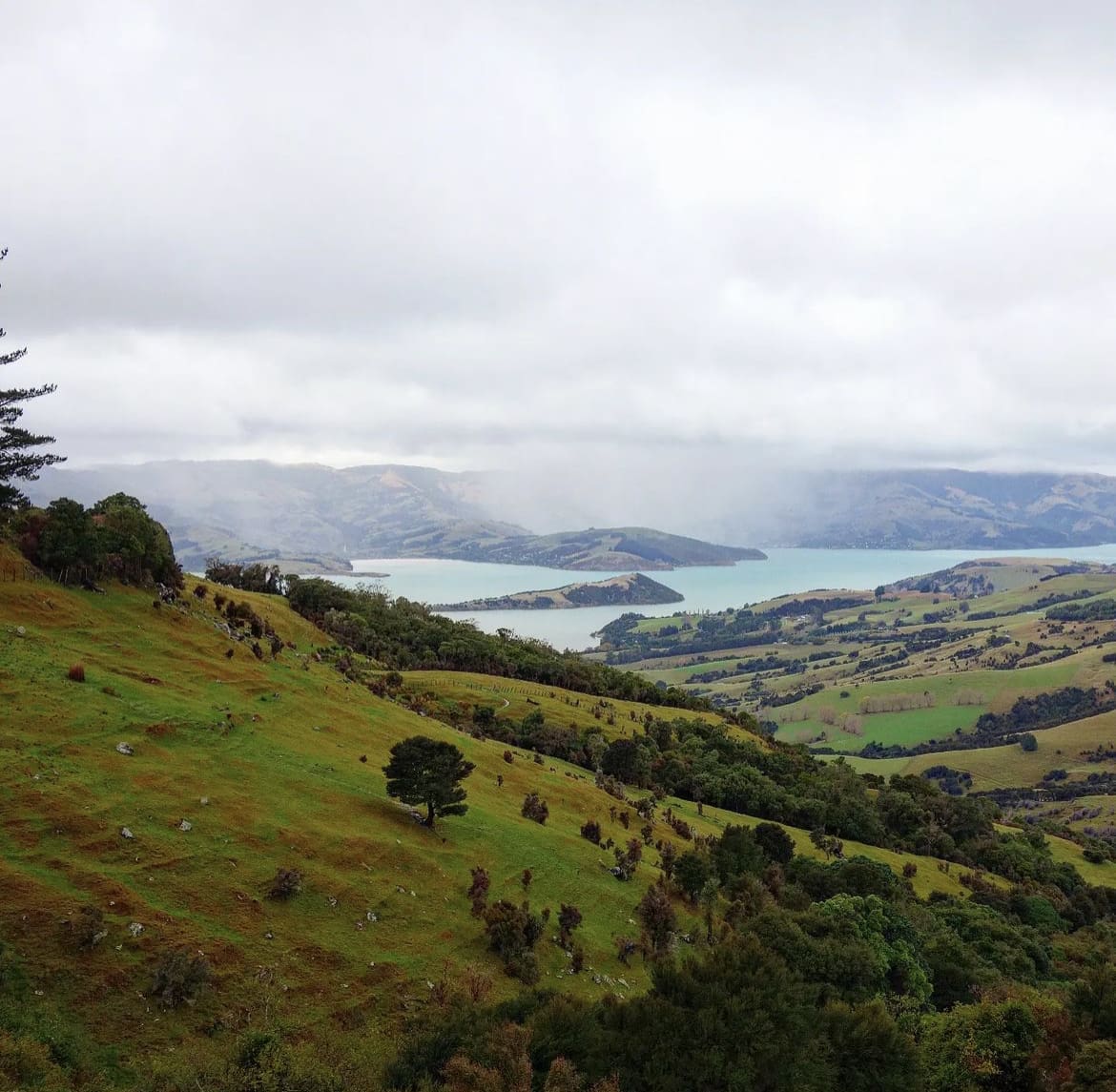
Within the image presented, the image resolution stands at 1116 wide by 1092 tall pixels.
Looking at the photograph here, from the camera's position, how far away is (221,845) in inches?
995

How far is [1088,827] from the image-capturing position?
14200 centimetres

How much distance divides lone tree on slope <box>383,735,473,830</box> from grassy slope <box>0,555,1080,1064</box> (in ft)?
3.72

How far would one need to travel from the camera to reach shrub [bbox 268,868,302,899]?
24.4 m

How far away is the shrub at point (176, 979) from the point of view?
19.3 meters

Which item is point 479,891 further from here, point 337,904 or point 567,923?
point 337,904

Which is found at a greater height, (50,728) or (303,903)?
(50,728)

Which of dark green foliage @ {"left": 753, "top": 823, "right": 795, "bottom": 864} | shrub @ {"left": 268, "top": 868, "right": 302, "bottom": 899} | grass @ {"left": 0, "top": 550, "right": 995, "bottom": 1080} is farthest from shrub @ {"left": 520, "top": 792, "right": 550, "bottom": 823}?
dark green foliage @ {"left": 753, "top": 823, "right": 795, "bottom": 864}

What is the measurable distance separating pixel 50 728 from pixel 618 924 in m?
25.9

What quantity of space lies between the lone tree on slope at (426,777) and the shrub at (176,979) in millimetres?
13802

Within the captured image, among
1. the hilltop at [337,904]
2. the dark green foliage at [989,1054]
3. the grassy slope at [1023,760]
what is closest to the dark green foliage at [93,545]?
the hilltop at [337,904]

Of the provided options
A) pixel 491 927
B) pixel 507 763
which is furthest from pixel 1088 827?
pixel 491 927

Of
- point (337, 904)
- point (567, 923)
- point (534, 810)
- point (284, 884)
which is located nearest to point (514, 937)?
point (567, 923)

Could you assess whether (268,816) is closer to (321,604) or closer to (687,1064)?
(687,1064)

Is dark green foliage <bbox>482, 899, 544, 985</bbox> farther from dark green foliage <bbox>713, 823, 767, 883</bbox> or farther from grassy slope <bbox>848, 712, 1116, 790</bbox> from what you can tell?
grassy slope <bbox>848, 712, 1116, 790</bbox>
